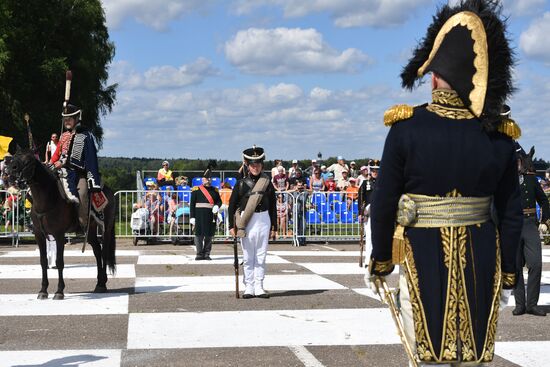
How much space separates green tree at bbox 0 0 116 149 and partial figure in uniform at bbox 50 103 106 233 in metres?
23.6

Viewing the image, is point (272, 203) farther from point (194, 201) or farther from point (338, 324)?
point (194, 201)

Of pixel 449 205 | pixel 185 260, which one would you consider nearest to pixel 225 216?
pixel 185 260

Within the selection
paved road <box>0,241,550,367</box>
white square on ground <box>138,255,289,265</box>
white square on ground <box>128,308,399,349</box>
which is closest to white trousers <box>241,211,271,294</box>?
paved road <box>0,241,550,367</box>

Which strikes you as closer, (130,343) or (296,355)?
(296,355)

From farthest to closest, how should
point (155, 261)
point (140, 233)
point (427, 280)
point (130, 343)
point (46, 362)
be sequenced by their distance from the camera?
point (140, 233)
point (155, 261)
point (130, 343)
point (46, 362)
point (427, 280)

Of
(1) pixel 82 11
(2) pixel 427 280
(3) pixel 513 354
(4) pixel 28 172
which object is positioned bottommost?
(3) pixel 513 354

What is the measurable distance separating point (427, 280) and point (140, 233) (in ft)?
60.4

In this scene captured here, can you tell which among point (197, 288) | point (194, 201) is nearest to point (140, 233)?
point (194, 201)

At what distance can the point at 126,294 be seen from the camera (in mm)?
12258

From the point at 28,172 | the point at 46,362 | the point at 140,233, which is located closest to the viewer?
the point at 46,362

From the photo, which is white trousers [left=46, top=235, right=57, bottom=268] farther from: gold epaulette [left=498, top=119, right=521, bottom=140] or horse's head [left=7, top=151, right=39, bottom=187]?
gold epaulette [left=498, top=119, right=521, bottom=140]

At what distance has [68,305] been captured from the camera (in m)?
11.2

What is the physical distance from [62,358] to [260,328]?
2.23m

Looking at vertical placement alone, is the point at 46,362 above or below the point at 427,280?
below
